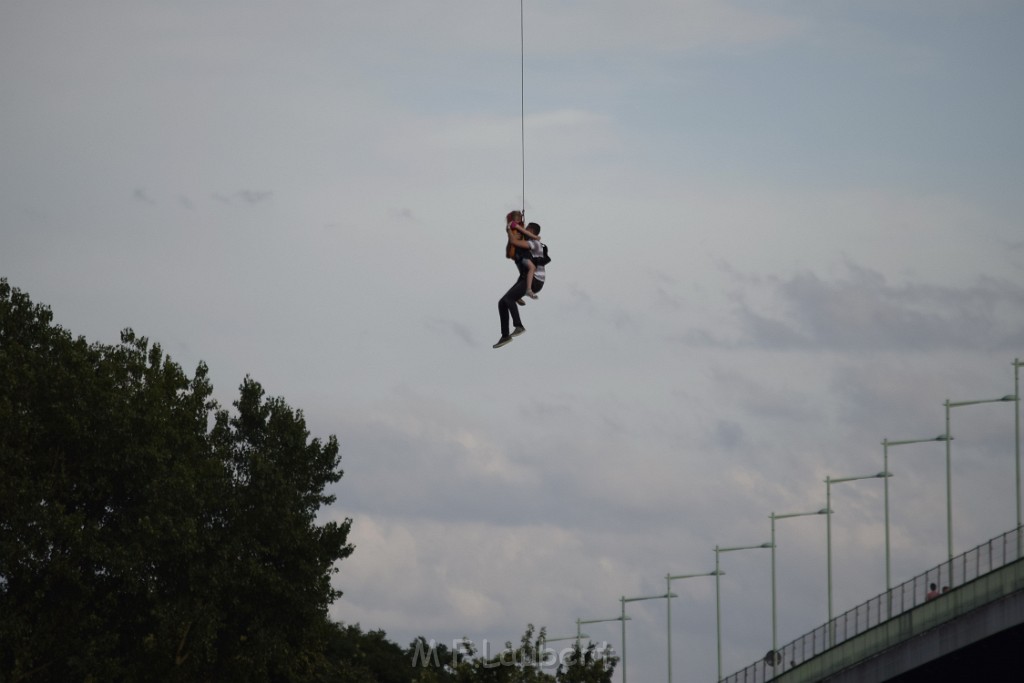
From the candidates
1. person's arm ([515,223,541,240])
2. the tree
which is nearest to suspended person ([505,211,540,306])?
Answer: person's arm ([515,223,541,240])

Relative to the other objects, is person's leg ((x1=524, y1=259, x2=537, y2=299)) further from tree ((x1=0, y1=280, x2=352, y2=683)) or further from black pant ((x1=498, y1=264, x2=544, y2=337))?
tree ((x1=0, y1=280, x2=352, y2=683))

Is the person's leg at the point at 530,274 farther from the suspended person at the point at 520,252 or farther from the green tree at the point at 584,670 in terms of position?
the green tree at the point at 584,670

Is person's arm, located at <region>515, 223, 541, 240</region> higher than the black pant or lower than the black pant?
higher

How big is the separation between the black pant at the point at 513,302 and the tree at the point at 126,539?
91.2 feet

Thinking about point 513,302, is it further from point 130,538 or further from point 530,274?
point 130,538

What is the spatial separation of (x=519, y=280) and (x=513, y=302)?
0.64m

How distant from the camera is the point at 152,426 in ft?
230

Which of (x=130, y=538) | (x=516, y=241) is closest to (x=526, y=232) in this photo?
(x=516, y=241)

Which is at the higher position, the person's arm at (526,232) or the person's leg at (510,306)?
the person's arm at (526,232)

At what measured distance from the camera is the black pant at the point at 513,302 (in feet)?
144

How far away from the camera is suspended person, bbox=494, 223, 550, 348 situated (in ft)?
143

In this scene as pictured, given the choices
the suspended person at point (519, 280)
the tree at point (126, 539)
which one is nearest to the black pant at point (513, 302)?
the suspended person at point (519, 280)

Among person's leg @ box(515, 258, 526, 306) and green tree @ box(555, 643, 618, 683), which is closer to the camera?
person's leg @ box(515, 258, 526, 306)

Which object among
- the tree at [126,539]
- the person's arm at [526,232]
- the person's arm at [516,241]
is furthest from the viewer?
the tree at [126,539]
